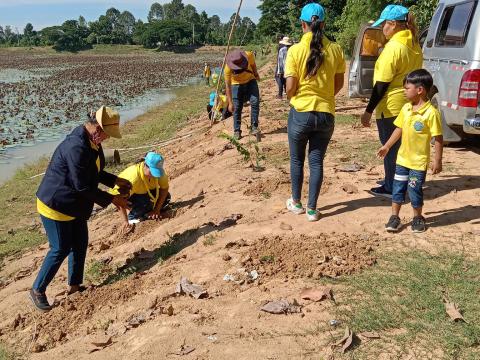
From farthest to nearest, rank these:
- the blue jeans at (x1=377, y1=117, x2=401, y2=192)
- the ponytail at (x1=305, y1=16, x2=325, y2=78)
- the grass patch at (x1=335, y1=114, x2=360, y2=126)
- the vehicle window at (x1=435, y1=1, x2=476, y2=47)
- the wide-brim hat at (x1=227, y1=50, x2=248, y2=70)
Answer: the grass patch at (x1=335, y1=114, x2=360, y2=126) < the wide-brim hat at (x1=227, y1=50, x2=248, y2=70) < the vehicle window at (x1=435, y1=1, x2=476, y2=47) < the blue jeans at (x1=377, y1=117, x2=401, y2=192) < the ponytail at (x1=305, y1=16, x2=325, y2=78)

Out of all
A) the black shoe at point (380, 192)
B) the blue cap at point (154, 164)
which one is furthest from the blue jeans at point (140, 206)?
the black shoe at point (380, 192)

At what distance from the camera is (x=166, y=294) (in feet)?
12.0

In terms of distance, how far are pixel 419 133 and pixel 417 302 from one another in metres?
1.44

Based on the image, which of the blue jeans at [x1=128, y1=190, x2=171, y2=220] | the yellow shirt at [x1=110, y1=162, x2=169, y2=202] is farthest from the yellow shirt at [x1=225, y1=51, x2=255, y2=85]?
the blue jeans at [x1=128, y1=190, x2=171, y2=220]

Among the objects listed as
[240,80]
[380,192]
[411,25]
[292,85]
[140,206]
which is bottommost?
[140,206]

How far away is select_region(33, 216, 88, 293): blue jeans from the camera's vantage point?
13.1 feet

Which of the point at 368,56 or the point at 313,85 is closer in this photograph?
the point at 313,85

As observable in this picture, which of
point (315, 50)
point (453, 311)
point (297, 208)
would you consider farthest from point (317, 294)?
point (315, 50)

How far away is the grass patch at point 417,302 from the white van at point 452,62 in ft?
8.74

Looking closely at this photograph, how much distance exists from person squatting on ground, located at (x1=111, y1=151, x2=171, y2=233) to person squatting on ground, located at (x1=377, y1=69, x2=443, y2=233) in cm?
260

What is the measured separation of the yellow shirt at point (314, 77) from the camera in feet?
13.3

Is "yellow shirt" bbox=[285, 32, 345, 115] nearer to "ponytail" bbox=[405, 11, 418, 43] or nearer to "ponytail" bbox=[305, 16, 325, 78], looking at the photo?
"ponytail" bbox=[305, 16, 325, 78]

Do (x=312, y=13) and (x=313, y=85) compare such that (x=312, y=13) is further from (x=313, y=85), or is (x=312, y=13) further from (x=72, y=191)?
(x=72, y=191)

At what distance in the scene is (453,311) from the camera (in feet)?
9.71
